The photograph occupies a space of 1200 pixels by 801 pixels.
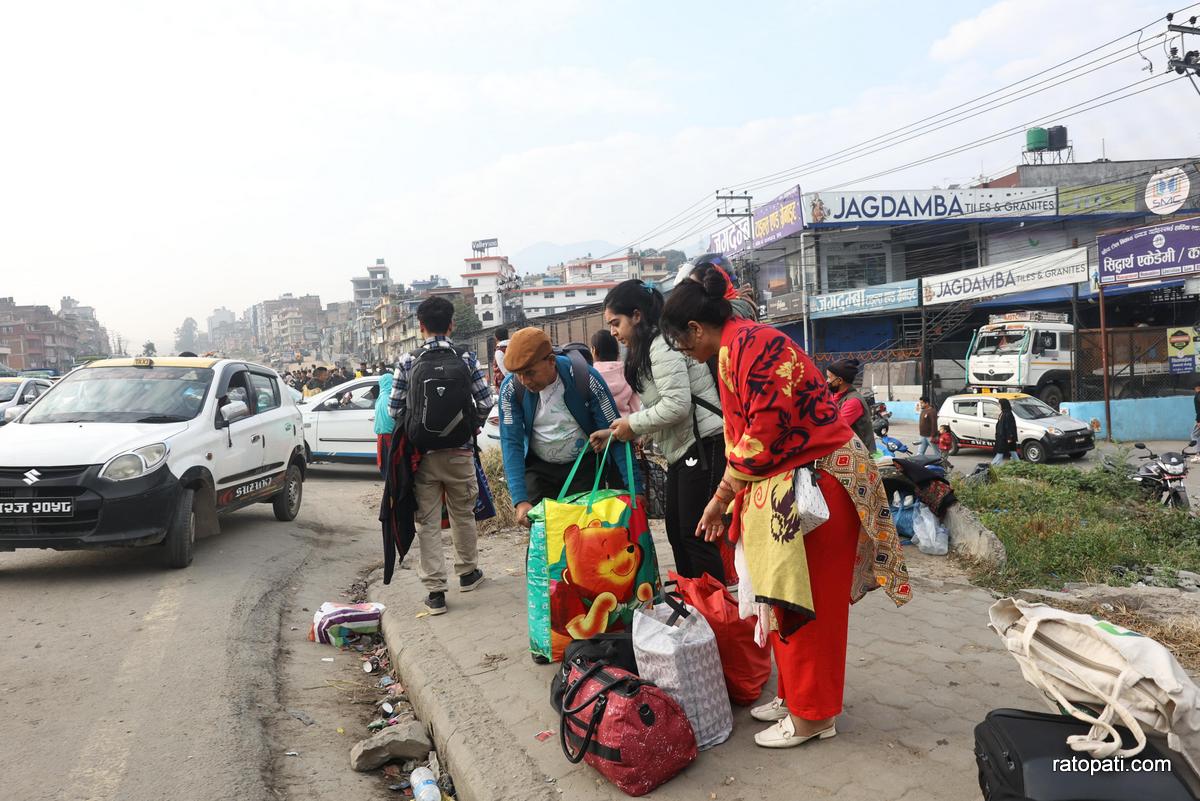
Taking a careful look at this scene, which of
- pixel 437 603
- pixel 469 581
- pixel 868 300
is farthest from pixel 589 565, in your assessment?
pixel 868 300

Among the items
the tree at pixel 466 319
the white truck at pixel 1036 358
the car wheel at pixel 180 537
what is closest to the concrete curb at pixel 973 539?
the car wheel at pixel 180 537

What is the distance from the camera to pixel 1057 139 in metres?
41.4

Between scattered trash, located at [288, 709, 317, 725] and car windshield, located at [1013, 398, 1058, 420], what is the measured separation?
16530 millimetres

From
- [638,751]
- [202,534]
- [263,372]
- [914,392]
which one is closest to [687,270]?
[638,751]

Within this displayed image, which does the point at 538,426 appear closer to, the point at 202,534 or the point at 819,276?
the point at 202,534

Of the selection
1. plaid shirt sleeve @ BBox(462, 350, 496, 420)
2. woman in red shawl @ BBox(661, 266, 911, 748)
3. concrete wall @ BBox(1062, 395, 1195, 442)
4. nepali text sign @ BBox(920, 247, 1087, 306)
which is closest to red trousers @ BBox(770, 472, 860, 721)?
woman in red shawl @ BBox(661, 266, 911, 748)

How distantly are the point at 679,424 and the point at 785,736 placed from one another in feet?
4.47

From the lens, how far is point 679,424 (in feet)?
Answer: 11.9

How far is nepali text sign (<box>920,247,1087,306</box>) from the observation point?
22.4 meters

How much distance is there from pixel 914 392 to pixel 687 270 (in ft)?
83.7

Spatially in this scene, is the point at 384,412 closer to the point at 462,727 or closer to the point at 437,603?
the point at 437,603

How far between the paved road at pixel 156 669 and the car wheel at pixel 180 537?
0.36ft

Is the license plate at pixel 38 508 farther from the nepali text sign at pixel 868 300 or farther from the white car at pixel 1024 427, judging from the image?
the nepali text sign at pixel 868 300

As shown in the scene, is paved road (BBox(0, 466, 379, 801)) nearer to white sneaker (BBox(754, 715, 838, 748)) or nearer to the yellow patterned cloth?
white sneaker (BBox(754, 715, 838, 748))
